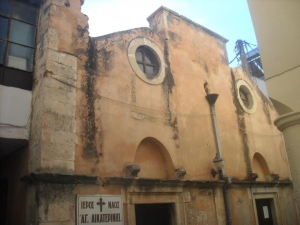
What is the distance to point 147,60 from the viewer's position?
909 cm

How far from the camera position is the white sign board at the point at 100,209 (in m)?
6.21

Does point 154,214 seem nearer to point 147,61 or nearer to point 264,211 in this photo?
point 147,61

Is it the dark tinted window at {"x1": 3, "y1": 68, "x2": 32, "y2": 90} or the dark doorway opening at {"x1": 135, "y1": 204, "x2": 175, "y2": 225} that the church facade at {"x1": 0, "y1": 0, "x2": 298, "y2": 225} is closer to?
the dark doorway opening at {"x1": 135, "y1": 204, "x2": 175, "y2": 225}

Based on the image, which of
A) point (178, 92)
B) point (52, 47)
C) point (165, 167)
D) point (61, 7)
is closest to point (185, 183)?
point (165, 167)

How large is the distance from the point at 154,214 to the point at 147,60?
397 centimetres

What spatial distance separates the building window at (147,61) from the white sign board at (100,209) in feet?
11.2

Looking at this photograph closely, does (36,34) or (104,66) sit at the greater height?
(36,34)

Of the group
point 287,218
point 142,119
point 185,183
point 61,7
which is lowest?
point 287,218

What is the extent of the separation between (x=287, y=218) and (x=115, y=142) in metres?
7.11

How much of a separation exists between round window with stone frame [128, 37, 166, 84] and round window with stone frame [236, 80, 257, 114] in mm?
4014

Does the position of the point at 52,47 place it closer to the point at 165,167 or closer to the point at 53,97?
the point at 53,97

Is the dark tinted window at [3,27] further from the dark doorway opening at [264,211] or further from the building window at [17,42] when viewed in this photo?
the dark doorway opening at [264,211]

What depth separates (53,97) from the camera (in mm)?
6418

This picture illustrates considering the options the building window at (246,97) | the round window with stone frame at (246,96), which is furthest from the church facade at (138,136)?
the building window at (246,97)
